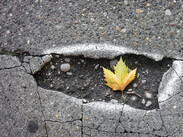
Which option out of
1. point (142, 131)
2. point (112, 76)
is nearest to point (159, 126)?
point (142, 131)

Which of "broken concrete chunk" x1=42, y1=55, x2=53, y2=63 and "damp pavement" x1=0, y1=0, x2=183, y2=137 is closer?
"damp pavement" x1=0, y1=0, x2=183, y2=137

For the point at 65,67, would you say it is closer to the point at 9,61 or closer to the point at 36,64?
the point at 36,64

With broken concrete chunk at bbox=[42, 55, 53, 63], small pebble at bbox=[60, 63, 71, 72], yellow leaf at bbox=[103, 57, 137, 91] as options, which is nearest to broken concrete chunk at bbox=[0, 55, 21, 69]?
broken concrete chunk at bbox=[42, 55, 53, 63]

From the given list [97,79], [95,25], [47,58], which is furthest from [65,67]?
[95,25]

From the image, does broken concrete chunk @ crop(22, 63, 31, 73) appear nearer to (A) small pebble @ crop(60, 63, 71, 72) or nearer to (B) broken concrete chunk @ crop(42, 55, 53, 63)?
(B) broken concrete chunk @ crop(42, 55, 53, 63)

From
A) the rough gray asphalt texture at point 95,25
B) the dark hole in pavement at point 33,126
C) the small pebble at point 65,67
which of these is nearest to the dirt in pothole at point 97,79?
the small pebble at point 65,67

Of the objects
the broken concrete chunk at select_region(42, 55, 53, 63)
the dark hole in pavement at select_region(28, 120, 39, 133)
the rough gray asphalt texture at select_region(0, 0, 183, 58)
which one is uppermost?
Result: the rough gray asphalt texture at select_region(0, 0, 183, 58)
